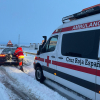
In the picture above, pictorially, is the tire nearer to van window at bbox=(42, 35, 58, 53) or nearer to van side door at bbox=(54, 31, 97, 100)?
van window at bbox=(42, 35, 58, 53)

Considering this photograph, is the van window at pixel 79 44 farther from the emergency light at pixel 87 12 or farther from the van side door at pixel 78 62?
the emergency light at pixel 87 12

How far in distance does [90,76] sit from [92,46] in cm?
78

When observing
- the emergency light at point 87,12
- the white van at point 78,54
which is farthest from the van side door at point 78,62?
the emergency light at point 87,12

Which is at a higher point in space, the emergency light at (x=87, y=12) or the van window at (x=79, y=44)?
the emergency light at (x=87, y=12)

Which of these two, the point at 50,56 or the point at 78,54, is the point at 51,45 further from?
the point at 78,54

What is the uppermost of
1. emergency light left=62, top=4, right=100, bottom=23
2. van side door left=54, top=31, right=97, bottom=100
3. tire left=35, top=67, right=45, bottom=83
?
emergency light left=62, top=4, right=100, bottom=23

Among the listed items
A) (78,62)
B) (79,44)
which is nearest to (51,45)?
(79,44)

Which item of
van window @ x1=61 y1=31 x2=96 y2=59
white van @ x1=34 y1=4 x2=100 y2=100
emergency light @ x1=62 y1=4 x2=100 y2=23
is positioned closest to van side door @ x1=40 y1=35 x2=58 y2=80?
white van @ x1=34 y1=4 x2=100 y2=100

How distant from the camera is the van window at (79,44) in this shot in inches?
115

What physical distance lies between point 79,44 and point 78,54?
0.30m

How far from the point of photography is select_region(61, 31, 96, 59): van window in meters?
2.93

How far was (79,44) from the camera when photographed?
3250mm

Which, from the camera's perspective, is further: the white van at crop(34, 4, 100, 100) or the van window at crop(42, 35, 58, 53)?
the van window at crop(42, 35, 58, 53)

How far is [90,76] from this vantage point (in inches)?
112
